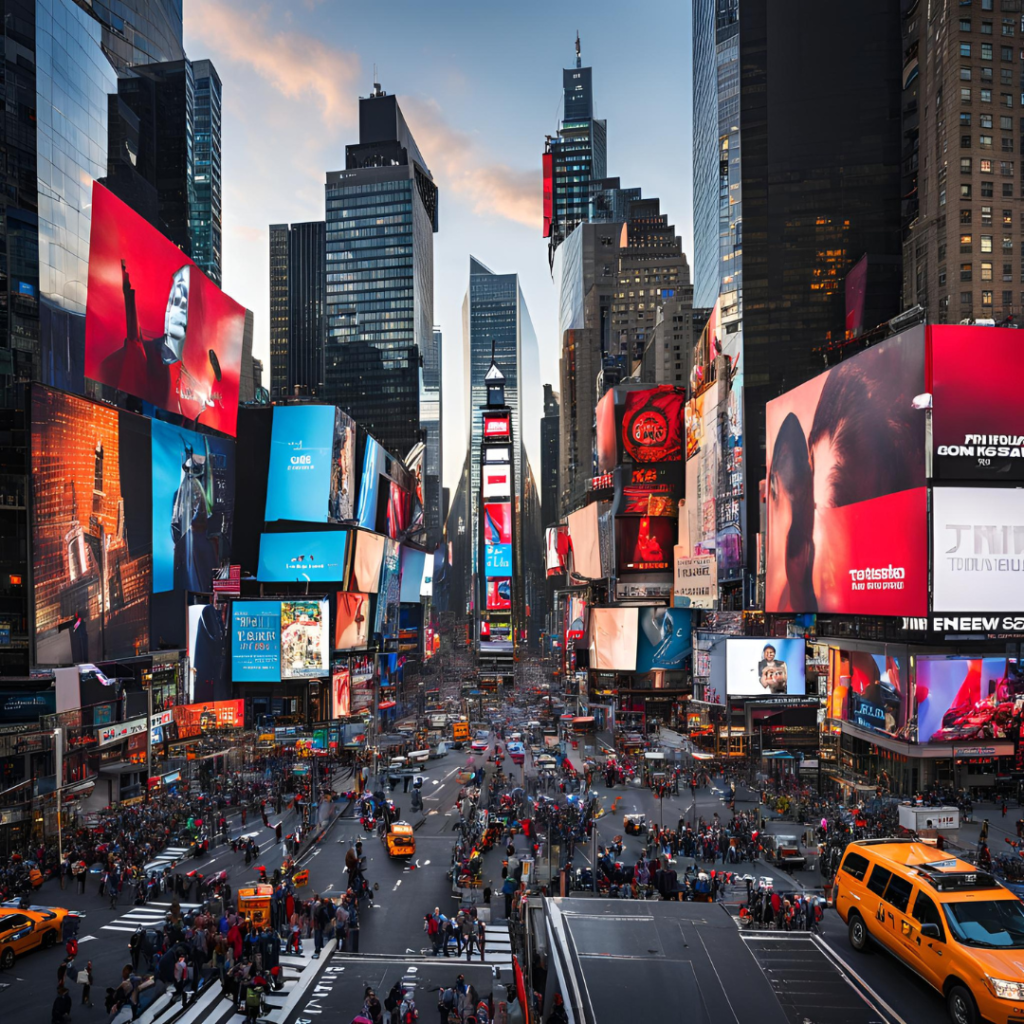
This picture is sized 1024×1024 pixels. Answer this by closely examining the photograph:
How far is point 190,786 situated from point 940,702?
3993 centimetres

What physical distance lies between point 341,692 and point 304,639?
9.24 m

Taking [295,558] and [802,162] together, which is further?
[802,162]

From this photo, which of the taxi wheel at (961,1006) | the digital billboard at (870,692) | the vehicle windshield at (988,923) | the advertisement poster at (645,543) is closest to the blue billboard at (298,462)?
the advertisement poster at (645,543)

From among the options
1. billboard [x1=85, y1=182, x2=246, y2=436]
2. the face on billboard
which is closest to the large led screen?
billboard [x1=85, y1=182, x2=246, y2=436]

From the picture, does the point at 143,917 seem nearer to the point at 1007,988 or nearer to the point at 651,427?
the point at 1007,988

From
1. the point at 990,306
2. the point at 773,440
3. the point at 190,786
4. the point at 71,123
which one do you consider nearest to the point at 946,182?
the point at 990,306

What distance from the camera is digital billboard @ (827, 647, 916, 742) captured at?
142 ft

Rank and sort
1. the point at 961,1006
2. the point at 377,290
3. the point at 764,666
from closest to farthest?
the point at 961,1006, the point at 764,666, the point at 377,290

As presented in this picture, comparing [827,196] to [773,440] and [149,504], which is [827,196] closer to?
[773,440]

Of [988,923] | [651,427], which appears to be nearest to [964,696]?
[988,923]

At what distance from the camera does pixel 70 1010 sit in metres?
17.0

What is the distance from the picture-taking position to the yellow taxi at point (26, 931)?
1975cm

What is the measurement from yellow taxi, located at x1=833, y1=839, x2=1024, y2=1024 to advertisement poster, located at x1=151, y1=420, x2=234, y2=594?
158 ft

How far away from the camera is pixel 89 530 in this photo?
45.6 m
